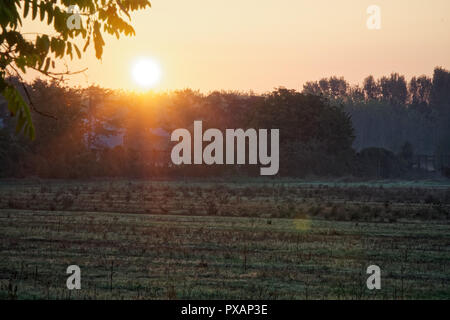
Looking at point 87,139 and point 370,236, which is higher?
point 87,139

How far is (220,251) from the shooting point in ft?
59.1

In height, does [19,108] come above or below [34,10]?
below

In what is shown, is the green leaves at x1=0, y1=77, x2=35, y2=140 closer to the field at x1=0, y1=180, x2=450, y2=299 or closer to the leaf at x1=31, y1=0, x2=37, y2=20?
the leaf at x1=31, y1=0, x2=37, y2=20

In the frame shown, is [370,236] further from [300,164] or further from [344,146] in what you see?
[344,146]

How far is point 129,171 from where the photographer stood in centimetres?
6919

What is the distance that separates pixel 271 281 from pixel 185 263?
2.44 metres

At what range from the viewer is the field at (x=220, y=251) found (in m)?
13.2

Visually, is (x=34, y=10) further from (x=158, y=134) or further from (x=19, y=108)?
(x=158, y=134)
